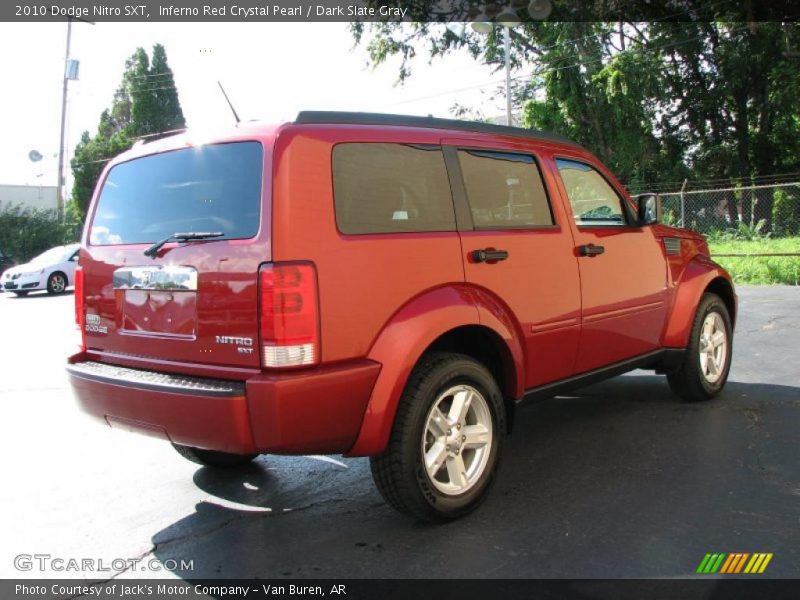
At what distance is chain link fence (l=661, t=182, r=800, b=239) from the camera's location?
61.9 feet

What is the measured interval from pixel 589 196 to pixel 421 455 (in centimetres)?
230

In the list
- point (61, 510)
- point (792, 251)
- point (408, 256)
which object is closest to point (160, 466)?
point (61, 510)

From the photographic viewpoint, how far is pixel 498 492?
374 centimetres

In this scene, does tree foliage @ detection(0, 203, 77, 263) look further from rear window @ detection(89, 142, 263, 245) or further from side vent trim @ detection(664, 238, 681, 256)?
side vent trim @ detection(664, 238, 681, 256)

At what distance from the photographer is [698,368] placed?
513 centimetres

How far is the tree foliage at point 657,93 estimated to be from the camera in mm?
23469

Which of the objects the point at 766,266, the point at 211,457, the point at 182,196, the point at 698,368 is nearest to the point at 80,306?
the point at 182,196

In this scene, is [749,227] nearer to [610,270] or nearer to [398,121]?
[610,270]

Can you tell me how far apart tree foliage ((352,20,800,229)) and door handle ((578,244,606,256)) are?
20.1 m

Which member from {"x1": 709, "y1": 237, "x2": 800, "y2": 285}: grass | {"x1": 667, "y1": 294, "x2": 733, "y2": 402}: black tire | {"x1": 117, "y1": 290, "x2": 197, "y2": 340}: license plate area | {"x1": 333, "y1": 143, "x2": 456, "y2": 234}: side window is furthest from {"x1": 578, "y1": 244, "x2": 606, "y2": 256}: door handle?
{"x1": 709, "y1": 237, "x2": 800, "y2": 285}: grass

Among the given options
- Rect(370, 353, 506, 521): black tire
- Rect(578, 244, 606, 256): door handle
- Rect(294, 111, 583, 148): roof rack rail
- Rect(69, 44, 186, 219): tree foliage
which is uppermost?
Rect(69, 44, 186, 219): tree foliage

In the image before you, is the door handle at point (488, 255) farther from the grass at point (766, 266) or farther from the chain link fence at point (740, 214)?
the chain link fence at point (740, 214)

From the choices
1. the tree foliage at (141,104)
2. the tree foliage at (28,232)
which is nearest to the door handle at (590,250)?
the tree foliage at (28,232)

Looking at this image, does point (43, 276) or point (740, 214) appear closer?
point (43, 276)
